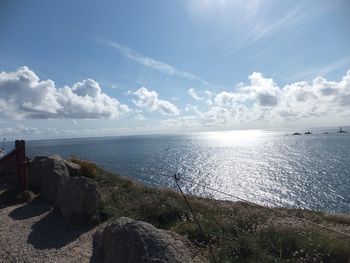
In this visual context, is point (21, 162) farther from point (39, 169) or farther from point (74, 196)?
point (74, 196)

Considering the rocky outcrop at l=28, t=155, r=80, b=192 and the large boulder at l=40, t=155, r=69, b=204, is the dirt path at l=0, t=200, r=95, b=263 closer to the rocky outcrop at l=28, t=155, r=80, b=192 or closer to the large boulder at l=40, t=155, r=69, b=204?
the large boulder at l=40, t=155, r=69, b=204

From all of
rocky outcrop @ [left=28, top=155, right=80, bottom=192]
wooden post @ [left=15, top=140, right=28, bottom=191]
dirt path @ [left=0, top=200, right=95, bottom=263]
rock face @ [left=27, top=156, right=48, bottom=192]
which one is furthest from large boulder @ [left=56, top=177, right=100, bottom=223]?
wooden post @ [left=15, top=140, right=28, bottom=191]

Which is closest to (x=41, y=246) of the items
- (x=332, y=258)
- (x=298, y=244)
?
(x=298, y=244)

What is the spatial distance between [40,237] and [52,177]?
495cm

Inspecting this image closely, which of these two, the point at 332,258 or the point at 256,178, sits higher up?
the point at 332,258

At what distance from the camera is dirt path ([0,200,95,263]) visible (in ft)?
27.0

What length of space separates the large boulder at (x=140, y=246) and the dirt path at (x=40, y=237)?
1546mm

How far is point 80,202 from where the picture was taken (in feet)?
36.5

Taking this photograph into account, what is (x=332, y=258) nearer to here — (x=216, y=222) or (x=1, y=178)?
(x=216, y=222)

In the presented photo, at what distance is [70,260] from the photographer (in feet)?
26.2

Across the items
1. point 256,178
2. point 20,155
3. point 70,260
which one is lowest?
point 256,178

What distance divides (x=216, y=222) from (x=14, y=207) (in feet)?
31.3

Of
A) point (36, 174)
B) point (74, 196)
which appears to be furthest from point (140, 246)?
point (36, 174)

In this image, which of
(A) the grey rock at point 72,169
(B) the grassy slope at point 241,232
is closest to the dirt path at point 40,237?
(B) the grassy slope at point 241,232
